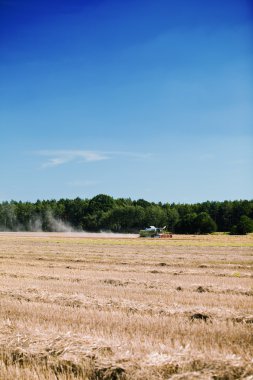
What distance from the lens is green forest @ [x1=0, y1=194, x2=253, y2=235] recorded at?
98.2m

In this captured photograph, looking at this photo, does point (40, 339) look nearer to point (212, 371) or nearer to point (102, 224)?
point (212, 371)

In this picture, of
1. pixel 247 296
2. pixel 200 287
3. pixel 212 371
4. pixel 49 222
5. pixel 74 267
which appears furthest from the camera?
pixel 49 222

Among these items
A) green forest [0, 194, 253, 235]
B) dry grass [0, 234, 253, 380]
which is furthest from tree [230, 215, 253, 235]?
dry grass [0, 234, 253, 380]

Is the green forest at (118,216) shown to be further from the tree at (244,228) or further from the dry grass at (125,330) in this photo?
the dry grass at (125,330)

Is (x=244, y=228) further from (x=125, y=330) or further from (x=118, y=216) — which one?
(x=125, y=330)

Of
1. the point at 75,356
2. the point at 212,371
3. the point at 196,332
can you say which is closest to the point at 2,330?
the point at 75,356

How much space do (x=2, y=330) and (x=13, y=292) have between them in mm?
4639

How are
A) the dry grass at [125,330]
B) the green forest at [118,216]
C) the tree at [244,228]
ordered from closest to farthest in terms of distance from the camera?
the dry grass at [125,330] < the tree at [244,228] < the green forest at [118,216]

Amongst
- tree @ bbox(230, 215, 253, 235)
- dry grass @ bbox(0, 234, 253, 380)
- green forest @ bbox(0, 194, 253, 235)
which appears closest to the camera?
dry grass @ bbox(0, 234, 253, 380)

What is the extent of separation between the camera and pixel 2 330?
6.95 meters

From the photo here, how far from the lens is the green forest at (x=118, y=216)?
9819cm

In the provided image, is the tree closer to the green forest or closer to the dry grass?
the green forest

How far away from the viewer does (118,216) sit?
10531cm

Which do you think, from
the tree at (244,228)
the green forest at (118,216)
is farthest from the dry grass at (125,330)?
the green forest at (118,216)
